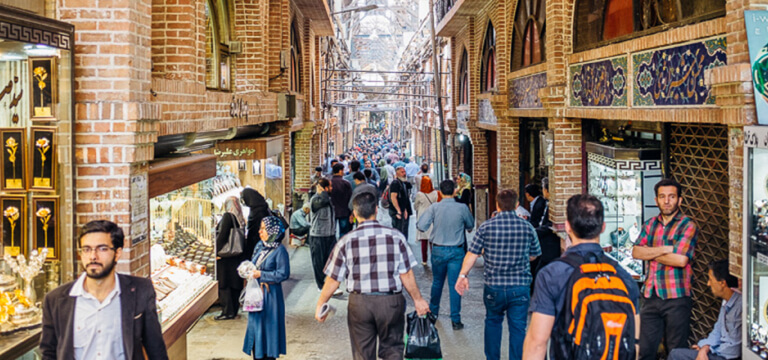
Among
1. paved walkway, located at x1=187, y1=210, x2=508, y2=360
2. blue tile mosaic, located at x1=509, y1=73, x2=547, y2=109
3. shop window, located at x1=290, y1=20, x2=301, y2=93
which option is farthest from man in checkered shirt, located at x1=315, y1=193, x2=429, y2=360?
shop window, located at x1=290, y1=20, x2=301, y2=93

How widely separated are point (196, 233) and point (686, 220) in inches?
192

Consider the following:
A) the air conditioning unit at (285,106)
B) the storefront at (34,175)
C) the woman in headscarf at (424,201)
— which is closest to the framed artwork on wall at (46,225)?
the storefront at (34,175)

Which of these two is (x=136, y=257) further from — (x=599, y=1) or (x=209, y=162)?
(x=599, y=1)

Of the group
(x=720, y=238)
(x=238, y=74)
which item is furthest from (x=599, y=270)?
(x=238, y=74)

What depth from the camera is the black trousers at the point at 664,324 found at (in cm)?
558

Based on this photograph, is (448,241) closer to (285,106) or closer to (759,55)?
(759,55)

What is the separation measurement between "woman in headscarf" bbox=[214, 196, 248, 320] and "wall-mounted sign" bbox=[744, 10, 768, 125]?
604cm

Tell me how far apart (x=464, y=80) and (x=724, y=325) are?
594 inches

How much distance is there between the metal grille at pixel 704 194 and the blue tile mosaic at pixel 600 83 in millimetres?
714

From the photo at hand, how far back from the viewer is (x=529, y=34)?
11.7 metres

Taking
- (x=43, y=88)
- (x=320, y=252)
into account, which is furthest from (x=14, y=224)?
(x=320, y=252)

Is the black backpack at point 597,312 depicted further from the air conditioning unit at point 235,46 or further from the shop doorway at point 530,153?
the shop doorway at point 530,153

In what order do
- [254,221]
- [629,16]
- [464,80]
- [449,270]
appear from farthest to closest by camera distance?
1. [464,80]
2. [254,221]
3. [449,270]
4. [629,16]

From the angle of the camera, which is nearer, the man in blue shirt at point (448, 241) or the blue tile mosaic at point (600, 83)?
the blue tile mosaic at point (600, 83)
